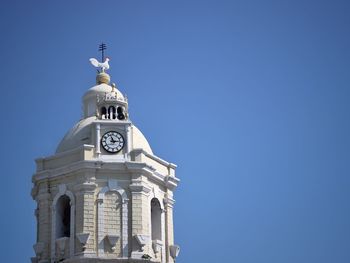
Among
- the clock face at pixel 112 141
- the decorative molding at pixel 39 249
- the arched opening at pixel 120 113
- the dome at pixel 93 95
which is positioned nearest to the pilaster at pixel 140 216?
the clock face at pixel 112 141

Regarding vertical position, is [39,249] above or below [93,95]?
below

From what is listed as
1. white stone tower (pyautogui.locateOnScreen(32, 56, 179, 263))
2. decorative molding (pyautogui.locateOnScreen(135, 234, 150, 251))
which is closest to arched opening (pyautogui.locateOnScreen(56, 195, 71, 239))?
white stone tower (pyautogui.locateOnScreen(32, 56, 179, 263))

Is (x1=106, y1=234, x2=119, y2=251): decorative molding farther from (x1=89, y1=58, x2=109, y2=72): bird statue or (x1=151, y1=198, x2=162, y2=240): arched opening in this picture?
(x1=89, y1=58, x2=109, y2=72): bird statue

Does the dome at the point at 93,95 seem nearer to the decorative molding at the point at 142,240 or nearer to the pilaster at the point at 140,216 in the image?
the pilaster at the point at 140,216

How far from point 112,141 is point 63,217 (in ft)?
15.6

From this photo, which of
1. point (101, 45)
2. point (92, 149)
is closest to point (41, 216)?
point (92, 149)

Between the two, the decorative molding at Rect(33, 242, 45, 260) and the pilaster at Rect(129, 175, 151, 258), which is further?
the decorative molding at Rect(33, 242, 45, 260)

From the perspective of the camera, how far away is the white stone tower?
4881cm

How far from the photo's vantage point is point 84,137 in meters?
51.7

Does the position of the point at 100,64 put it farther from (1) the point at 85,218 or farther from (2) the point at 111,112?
(1) the point at 85,218

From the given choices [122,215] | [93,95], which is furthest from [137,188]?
[93,95]

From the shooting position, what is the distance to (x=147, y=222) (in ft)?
164

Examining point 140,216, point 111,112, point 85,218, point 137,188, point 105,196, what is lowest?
point 85,218

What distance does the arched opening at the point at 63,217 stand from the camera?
166 feet
